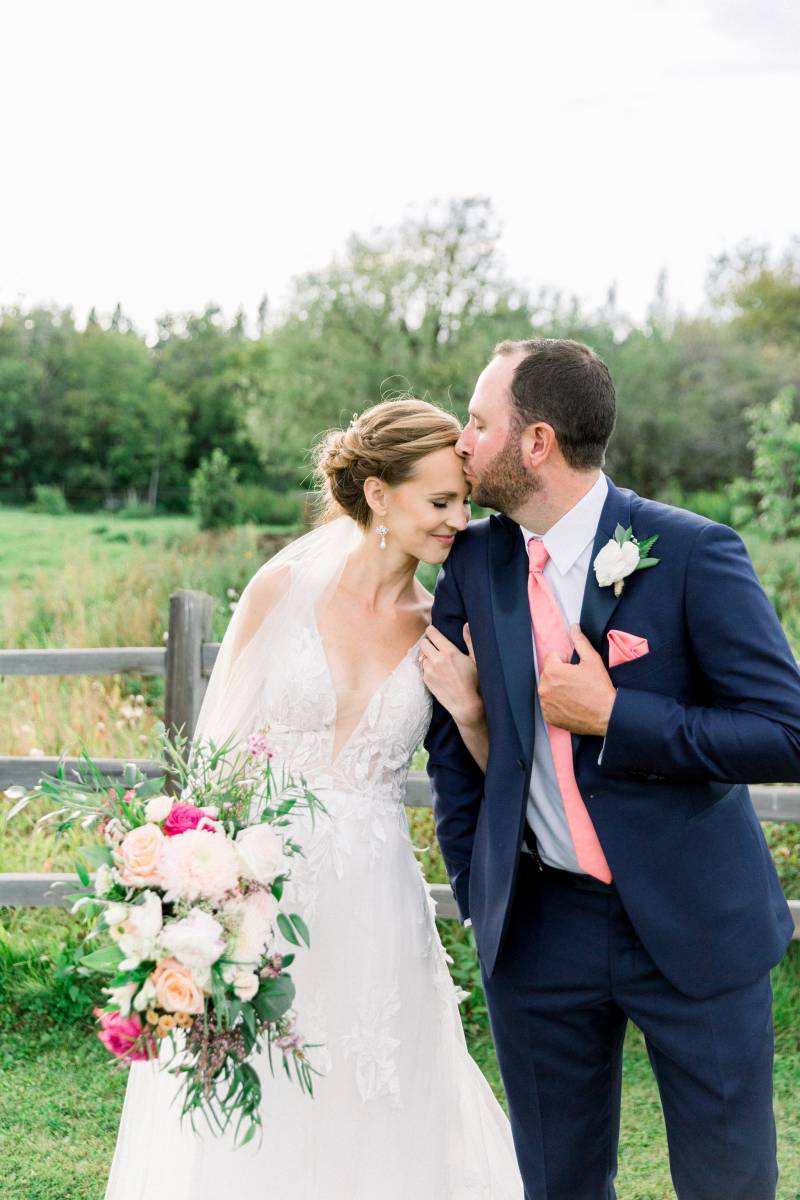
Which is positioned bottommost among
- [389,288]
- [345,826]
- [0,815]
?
[0,815]

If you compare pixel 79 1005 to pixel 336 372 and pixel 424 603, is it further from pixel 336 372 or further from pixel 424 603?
pixel 336 372

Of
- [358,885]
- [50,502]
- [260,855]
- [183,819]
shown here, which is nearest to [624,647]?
[260,855]

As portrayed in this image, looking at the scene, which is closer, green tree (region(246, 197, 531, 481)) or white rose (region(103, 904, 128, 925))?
white rose (region(103, 904, 128, 925))

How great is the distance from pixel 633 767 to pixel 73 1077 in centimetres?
310

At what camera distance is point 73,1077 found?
450 cm

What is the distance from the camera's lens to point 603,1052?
2869 mm

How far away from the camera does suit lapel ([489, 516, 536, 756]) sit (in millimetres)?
2678

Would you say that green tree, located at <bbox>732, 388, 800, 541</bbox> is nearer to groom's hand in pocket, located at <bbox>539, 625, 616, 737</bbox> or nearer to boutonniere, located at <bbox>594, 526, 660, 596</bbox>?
boutonniere, located at <bbox>594, 526, 660, 596</bbox>

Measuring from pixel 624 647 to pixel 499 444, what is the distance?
588mm

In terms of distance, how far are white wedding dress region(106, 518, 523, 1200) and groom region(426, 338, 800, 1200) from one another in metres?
0.42

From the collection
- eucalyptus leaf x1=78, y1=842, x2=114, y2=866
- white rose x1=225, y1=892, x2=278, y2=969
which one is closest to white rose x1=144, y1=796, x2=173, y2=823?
eucalyptus leaf x1=78, y1=842, x2=114, y2=866

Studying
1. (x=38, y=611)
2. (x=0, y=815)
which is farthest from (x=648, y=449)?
(x=0, y=815)

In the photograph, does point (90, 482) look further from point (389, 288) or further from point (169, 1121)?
point (169, 1121)

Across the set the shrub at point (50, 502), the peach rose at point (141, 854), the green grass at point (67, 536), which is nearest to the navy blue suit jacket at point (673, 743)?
the peach rose at point (141, 854)
